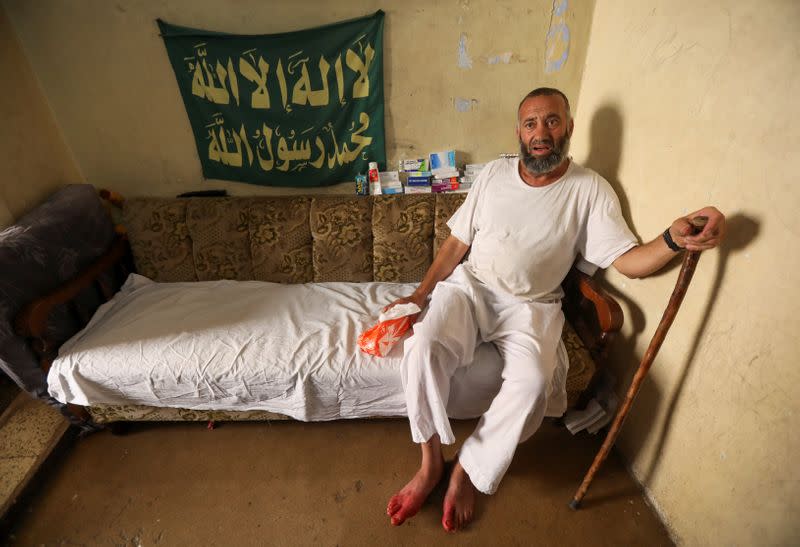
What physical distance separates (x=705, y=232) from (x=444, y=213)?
3.29 feet

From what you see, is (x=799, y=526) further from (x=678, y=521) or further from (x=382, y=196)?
(x=382, y=196)

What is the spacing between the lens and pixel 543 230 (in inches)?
55.2

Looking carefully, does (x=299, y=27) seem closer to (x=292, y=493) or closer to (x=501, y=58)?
(x=501, y=58)

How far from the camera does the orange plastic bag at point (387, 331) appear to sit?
1.37m

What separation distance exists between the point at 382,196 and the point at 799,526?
1.72 m

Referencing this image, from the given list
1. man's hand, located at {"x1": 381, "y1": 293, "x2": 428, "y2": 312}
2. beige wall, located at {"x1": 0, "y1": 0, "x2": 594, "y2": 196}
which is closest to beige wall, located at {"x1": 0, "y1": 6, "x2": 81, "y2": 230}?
beige wall, located at {"x1": 0, "y1": 0, "x2": 594, "y2": 196}

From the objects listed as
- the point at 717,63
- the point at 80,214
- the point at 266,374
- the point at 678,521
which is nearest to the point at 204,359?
the point at 266,374

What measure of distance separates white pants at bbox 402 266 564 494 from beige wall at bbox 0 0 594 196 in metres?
0.95

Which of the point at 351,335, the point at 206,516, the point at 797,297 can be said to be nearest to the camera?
the point at 797,297

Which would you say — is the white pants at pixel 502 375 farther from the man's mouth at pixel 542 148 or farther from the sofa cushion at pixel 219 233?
the sofa cushion at pixel 219 233

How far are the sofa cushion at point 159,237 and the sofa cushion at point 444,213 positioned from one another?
4.17ft

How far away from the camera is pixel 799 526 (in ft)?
2.83

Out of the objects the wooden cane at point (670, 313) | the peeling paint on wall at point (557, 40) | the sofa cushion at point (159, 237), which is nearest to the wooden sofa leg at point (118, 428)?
the sofa cushion at point (159, 237)

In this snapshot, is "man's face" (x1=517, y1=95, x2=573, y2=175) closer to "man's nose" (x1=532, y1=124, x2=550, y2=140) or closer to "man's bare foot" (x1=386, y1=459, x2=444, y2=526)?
"man's nose" (x1=532, y1=124, x2=550, y2=140)
